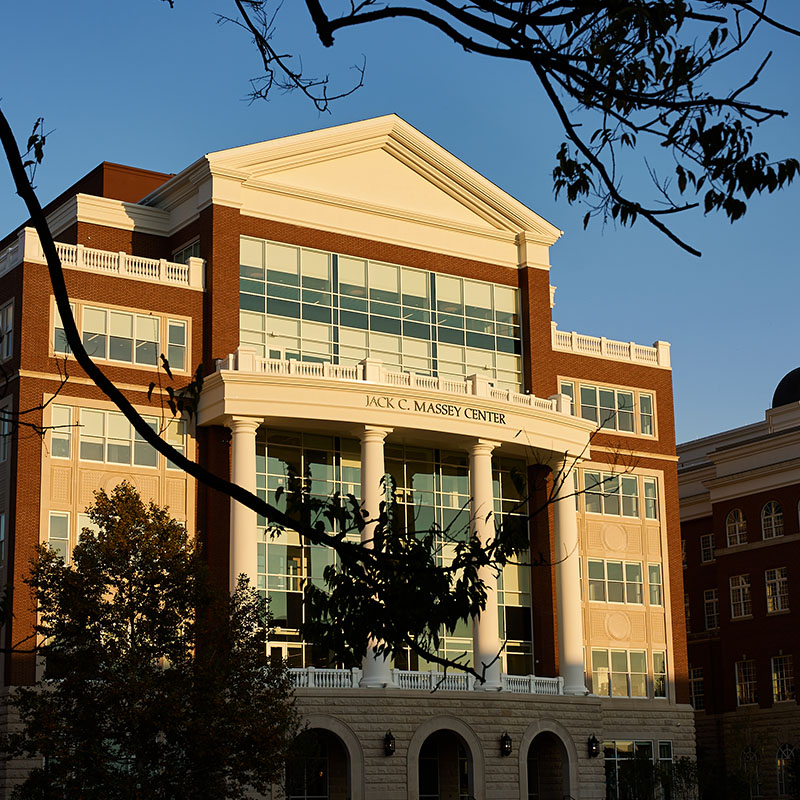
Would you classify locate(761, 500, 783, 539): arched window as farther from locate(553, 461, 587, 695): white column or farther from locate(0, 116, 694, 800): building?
locate(553, 461, 587, 695): white column

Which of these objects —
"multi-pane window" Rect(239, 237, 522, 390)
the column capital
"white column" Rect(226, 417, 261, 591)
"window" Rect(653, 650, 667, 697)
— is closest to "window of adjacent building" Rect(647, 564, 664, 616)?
"window" Rect(653, 650, 667, 697)

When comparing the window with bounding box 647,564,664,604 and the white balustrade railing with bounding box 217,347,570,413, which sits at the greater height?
the white balustrade railing with bounding box 217,347,570,413

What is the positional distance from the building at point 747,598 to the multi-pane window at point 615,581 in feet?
37.4

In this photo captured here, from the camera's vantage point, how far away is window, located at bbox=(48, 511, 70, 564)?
45344 mm

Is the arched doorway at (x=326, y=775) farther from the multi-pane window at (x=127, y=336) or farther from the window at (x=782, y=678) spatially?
the window at (x=782, y=678)

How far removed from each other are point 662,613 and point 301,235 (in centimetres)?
2095

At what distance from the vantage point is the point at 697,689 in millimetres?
72438

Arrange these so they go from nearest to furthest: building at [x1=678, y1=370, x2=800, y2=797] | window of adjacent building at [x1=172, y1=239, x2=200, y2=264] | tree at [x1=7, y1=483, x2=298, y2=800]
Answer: tree at [x1=7, y1=483, x2=298, y2=800], window of adjacent building at [x1=172, y1=239, x2=200, y2=264], building at [x1=678, y1=370, x2=800, y2=797]

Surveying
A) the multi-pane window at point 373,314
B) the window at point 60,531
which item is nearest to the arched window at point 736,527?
the multi-pane window at point 373,314

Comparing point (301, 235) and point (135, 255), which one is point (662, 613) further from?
point (135, 255)

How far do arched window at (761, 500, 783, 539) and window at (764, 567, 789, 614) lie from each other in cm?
170

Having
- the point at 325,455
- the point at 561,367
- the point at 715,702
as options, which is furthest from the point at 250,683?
the point at 715,702

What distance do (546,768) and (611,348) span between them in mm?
17080

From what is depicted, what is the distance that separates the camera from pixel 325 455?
50.3 meters
